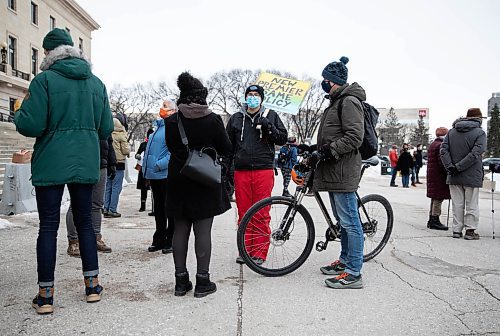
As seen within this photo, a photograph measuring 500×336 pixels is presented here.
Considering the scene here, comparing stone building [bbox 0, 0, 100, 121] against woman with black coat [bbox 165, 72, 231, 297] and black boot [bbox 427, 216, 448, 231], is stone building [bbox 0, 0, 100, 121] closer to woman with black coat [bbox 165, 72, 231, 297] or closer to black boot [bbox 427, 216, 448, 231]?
black boot [bbox 427, 216, 448, 231]

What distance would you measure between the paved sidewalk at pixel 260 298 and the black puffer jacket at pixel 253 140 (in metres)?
1.15

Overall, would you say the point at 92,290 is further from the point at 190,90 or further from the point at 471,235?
the point at 471,235

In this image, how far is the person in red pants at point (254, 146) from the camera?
4.79 m

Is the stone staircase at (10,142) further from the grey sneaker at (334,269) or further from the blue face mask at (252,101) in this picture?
the grey sneaker at (334,269)

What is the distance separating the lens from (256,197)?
4859mm

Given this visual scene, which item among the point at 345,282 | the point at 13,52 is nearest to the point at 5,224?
the point at 345,282

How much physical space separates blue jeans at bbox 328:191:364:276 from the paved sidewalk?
249 millimetres

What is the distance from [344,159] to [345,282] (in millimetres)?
1150

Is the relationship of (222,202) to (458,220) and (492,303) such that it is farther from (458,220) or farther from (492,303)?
(458,220)

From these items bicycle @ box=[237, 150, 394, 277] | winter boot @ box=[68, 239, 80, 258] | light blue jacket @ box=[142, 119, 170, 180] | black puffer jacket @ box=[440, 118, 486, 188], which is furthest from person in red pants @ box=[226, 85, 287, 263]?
black puffer jacket @ box=[440, 118, 486, 188]

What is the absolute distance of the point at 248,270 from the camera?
15.6ft

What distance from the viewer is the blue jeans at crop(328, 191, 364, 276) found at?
4.23m

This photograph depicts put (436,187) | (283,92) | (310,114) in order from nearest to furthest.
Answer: (436,187) → (283,92) → (310,114)

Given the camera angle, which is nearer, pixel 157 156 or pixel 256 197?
pixel 256 197
